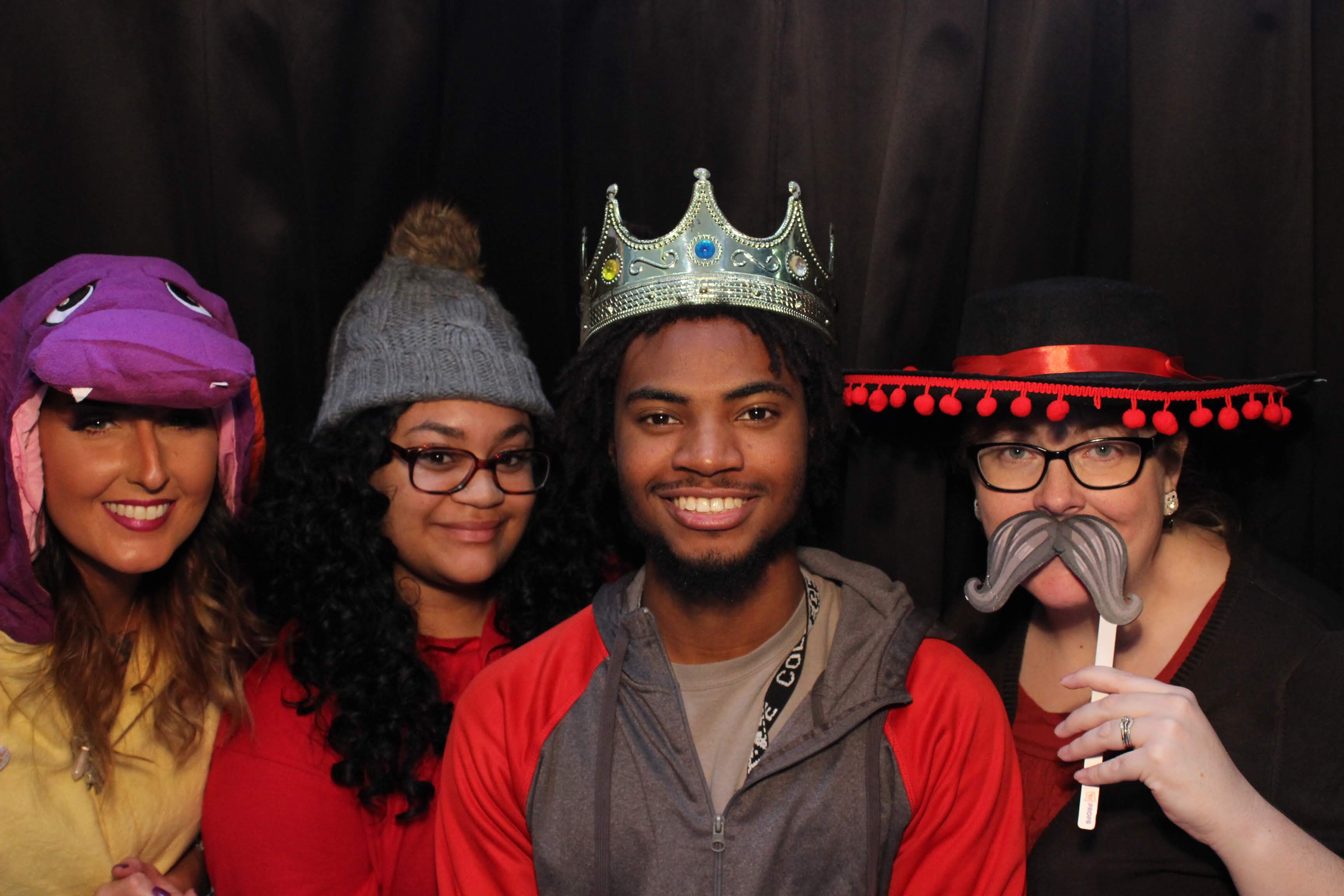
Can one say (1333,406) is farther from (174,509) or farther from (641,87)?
(174,509)

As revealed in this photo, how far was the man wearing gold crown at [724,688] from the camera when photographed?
185cm

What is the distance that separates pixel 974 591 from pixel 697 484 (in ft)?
1.77

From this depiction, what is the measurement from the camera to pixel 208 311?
226cm

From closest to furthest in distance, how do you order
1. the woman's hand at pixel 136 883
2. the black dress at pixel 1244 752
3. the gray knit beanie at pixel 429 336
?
the black dress at pixel 1244 752
the woman's hand at pixel 136 883
the gray knit beanie at pixel 429 336

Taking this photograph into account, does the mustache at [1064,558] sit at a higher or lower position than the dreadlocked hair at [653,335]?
lower

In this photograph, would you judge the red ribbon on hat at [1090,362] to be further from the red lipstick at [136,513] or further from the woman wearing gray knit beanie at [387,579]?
the red lipstick at [136,513]

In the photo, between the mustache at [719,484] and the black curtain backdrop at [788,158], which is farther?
the black curtain backdrop at [788,158]

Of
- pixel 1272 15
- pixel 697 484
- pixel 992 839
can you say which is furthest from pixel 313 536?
pixel 1272 15

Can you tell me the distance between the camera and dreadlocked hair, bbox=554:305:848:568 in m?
2.12

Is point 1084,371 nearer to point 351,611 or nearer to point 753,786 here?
point 753,786

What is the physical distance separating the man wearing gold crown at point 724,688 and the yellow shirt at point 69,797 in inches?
24.0

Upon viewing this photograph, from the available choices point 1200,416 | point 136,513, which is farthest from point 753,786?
point 136,513

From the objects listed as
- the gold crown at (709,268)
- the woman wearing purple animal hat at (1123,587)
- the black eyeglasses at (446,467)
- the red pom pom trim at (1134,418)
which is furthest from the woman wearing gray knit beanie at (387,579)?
the red pom pom trim at (1134,418)

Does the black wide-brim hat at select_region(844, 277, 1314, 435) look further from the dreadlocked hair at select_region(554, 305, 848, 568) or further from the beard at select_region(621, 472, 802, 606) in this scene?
the beard at select_region(621, 472, 802, 606)
